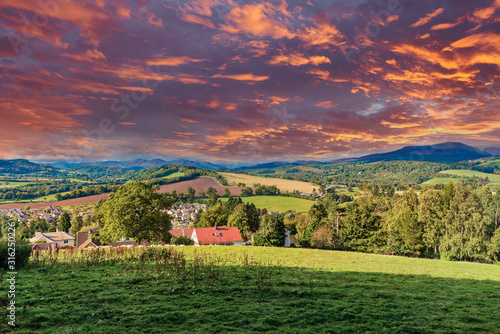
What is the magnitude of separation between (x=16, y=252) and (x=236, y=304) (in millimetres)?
12953

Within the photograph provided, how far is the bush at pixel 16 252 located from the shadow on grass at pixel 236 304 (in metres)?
1.06

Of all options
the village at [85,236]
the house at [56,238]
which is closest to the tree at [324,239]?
the village at [85,236]

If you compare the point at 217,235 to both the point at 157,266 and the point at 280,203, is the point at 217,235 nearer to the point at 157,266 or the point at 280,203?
the point at 157,266

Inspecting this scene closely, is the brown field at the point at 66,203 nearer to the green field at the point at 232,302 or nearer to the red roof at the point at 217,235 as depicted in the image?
the red roof at the point at 217,235

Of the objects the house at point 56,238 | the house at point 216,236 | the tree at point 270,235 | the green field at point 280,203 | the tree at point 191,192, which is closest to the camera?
the tree at point 270,235

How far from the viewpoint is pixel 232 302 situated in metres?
9.97

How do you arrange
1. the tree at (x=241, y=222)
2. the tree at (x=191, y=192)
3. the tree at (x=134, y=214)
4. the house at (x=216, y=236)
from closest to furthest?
the tree at (x=134, y=214), the house at (x=216, y=236), the tree at (x=241, y=222), the tree at (x=191, y=192)

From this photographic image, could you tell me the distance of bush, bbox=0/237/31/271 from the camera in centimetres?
1325

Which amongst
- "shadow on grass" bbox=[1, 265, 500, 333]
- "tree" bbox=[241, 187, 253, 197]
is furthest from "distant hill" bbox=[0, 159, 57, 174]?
"shadow on grass" bbox=[1, 265, 500, 333]

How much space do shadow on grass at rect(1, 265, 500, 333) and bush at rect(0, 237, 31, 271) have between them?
3.47ft

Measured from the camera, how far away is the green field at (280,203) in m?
116

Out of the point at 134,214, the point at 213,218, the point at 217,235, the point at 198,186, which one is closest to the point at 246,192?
the point at 198,186

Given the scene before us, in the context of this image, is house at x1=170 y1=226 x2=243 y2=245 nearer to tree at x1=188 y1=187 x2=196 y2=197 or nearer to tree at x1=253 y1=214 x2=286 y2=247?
tree at x1=253 y1=214 x2=286 y2=247

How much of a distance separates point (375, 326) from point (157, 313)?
23.7 feet
